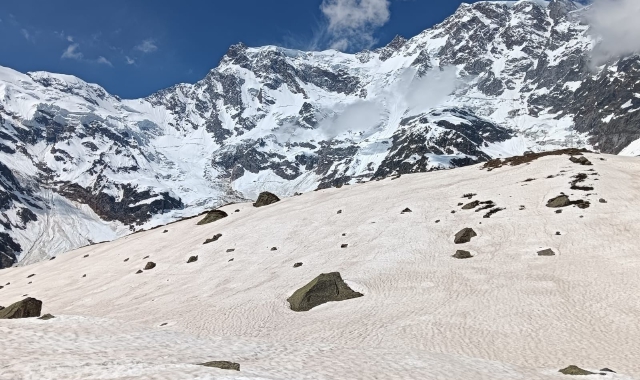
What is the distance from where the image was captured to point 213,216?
82.2 meters

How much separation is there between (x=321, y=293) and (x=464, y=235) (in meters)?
17.9

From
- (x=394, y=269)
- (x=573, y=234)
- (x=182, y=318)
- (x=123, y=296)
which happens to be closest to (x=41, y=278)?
(x=123, y=296)

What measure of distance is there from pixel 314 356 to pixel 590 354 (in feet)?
48.1

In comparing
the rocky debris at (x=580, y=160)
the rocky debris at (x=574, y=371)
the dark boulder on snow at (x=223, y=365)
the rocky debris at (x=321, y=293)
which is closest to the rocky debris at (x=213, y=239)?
the rocky debris at (x=321, y=293)

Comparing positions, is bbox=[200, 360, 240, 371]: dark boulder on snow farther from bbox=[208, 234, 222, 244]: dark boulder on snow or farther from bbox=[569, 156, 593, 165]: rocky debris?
bbox=[569, 156, 593, 165]: rocky debris

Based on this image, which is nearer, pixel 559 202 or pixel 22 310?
pixel 22 310

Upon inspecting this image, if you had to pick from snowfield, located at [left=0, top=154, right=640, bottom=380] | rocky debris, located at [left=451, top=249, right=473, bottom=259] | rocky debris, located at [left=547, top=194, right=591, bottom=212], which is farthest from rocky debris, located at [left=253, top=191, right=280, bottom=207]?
rocky debris, located at [left=547, top=194, right=591, bottom=212]

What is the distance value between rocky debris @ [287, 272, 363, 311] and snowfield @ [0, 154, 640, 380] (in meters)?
0.96

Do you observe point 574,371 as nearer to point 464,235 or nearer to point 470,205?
point 464,235

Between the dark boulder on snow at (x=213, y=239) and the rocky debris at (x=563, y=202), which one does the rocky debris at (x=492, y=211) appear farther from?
the dark boulder on snow at (x=213, y=239)

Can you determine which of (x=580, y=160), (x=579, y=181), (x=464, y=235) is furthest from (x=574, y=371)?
(x=580, y=160)

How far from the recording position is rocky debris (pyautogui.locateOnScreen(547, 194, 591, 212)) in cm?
5203

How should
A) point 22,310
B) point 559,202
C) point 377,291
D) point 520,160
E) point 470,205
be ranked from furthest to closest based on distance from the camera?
point 520,160 < point 470,205 < point 559,202 < point 377,291 < point 22,310

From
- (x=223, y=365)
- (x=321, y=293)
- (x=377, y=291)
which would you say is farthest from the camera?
(x=377, y=291)
